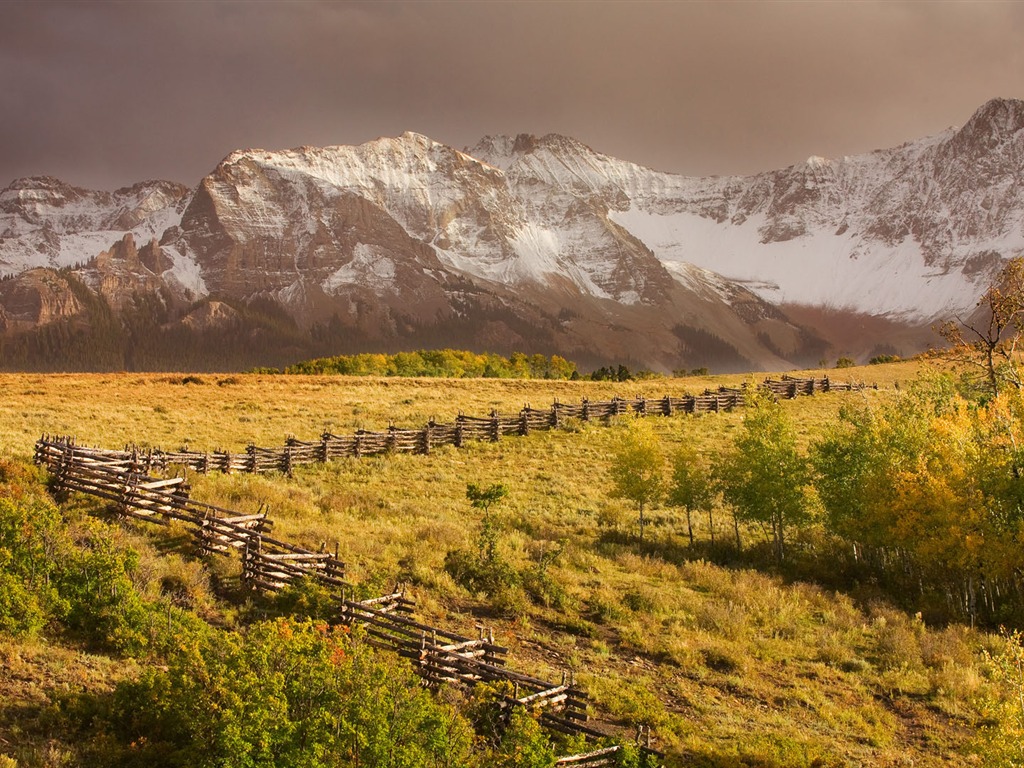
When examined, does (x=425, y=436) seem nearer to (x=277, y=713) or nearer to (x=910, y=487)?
(x=910, y=487)

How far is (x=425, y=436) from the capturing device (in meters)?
46.7

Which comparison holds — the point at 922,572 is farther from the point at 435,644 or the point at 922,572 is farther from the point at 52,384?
the point at 52,384

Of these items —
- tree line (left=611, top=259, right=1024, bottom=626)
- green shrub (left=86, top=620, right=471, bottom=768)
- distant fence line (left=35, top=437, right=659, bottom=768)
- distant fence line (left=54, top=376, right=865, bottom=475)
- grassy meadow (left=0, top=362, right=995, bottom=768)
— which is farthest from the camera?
distant fence line (left=54, top=376, right=865, bottom=475)

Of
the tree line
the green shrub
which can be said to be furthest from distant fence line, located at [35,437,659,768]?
the tree line

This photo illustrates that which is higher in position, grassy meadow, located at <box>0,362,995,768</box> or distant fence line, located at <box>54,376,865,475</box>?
distant fence line, located at <box>54,376,865,475</box>

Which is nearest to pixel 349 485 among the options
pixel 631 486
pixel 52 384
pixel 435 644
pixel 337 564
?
pixel 631 486

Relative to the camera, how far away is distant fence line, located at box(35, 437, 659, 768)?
1777cm

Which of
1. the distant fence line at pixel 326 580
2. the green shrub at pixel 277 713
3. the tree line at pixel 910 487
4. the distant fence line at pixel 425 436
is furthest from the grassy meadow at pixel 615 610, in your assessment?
the tree line at pixel 910 487

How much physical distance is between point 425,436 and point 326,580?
2535 cm

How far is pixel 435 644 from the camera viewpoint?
1905 cm

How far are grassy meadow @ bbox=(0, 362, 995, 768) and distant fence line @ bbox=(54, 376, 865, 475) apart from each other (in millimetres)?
1120

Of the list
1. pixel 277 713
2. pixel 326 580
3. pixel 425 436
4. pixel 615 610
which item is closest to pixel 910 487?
pixel 615 610

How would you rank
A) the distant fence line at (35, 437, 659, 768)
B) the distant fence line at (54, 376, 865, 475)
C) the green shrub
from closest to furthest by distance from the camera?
the green shrub
the distant fence line at (35, 437, 659, 768)
the distant fence line at (54, 376, 865, 475)

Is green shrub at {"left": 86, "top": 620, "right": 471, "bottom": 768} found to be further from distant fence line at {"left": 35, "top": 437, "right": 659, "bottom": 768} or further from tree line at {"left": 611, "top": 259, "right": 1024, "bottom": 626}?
tree line at {"left": 611, "top": 259, "right": 1024, "bottom": 626}
